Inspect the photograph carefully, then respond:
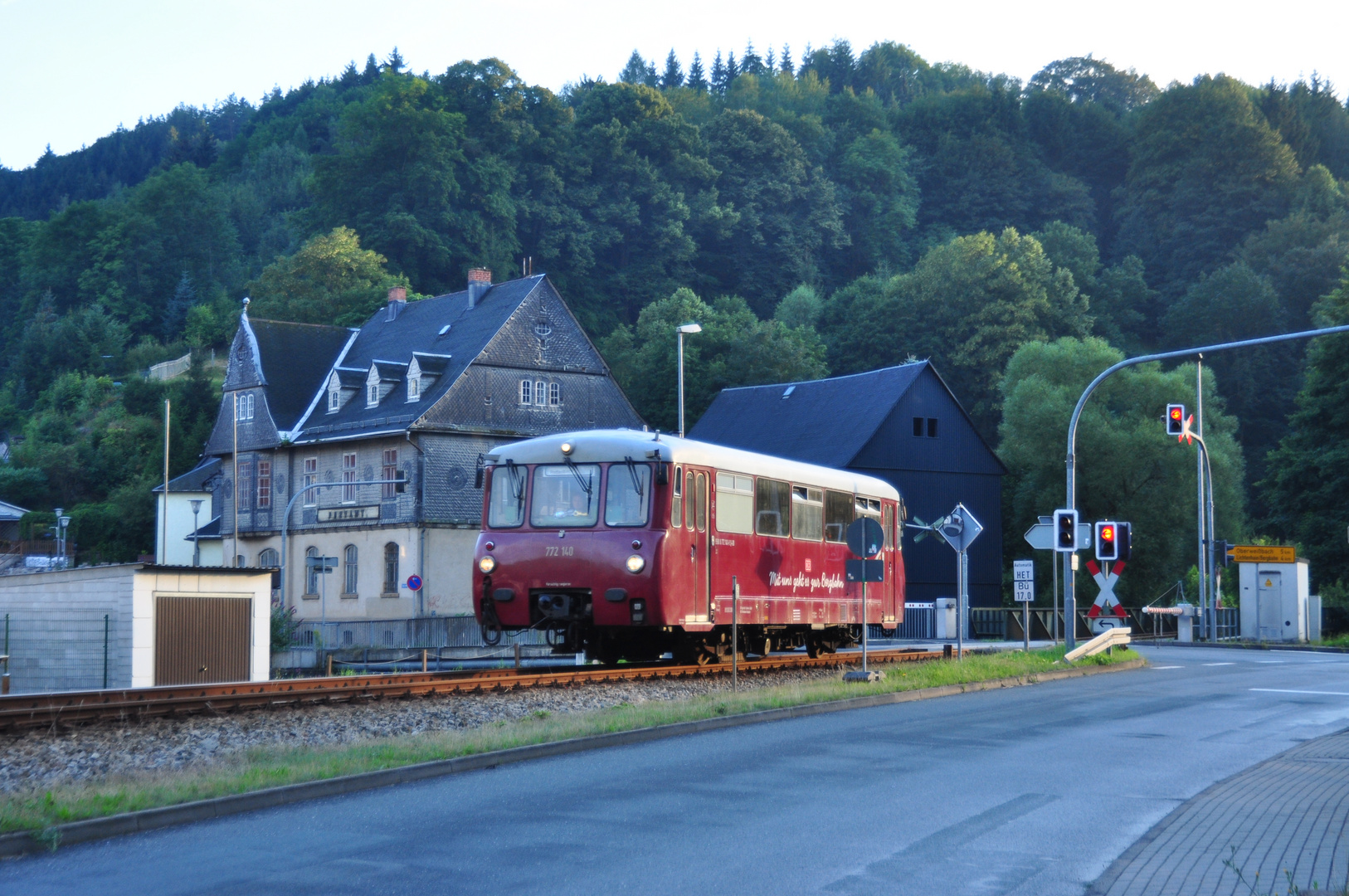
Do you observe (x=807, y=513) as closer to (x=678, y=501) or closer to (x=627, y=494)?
(x=678, y=501)

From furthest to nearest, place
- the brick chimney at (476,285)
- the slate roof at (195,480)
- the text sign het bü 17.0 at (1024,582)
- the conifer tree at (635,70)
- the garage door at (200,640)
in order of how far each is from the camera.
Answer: the conifer tree at (635,70) < the slate roof at (195,480) < the brick chimney at (476,285) < the garage door at (200,640) < the text sign het bü 17.0 at (1024,582)

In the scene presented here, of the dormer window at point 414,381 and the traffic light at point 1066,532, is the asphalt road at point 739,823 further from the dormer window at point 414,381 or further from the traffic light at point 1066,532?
the dormer window at point 414,381

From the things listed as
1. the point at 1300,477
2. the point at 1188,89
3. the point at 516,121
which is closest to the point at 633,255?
the point at 516,121

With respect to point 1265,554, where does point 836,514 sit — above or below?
above

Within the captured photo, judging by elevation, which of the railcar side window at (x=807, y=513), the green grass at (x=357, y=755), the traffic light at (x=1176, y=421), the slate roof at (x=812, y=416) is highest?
the slate roof at (x=812, y=416)

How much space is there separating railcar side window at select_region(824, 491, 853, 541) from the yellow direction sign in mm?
22594

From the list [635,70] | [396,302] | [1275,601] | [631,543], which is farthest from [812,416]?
[635,70]

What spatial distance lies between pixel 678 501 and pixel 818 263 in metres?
85.9

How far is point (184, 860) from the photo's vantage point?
30.2 ft

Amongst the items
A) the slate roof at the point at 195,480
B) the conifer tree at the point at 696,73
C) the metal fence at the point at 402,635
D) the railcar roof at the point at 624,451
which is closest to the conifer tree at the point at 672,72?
the conifer tree at the point at 696,73

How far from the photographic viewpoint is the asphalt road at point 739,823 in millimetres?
8625

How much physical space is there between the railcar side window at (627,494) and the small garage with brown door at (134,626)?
11.9 metres

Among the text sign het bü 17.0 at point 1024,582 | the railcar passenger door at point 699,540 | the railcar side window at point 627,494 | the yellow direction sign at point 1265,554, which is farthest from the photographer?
the yellow direction sign at point 1265,554

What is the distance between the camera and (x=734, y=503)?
23.4m
